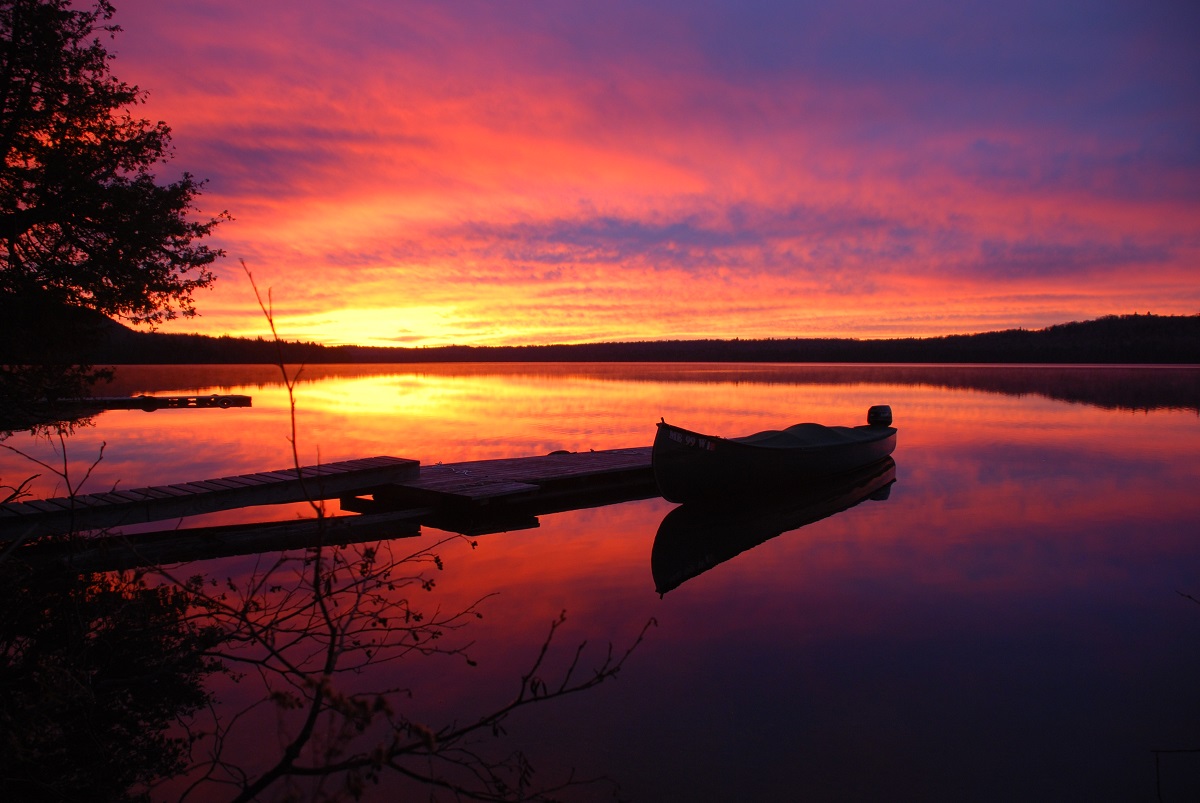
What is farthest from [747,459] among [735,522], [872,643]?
[872,643]

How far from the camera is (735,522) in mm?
13430

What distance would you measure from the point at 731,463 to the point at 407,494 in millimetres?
6472

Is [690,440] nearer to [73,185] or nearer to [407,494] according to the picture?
[407,494]

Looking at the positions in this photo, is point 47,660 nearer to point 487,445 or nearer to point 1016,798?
point 1016,798

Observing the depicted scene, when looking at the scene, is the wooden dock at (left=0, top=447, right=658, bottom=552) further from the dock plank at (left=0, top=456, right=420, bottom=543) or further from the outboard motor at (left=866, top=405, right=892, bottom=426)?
the outboard motor at (left=866, top=405, right=892, bottom=426)

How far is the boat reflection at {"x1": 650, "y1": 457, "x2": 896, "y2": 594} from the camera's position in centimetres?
1077

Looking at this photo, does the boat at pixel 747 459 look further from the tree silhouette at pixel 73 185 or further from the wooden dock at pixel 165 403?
the wooden dock at pixel 165 403

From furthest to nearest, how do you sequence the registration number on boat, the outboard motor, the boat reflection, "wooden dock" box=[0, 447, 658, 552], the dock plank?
the outboard motor, the registration number on boat, the boat reflection, "wooden dock" box=[0, 447, 658, 552], the dock plank

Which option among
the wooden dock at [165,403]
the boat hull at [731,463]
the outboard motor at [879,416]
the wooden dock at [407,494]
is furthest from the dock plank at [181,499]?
the wooden dock at [165,403]

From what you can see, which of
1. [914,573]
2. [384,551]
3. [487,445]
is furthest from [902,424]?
[384,551]

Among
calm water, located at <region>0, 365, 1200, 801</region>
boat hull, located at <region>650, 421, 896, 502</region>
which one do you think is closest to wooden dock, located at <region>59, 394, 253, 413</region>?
calm water, located at <region>0, 365, 1200, 801</region>

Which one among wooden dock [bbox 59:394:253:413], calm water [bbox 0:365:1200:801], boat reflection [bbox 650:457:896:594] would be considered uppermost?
wooden dock [bbox 59:394:253:413]

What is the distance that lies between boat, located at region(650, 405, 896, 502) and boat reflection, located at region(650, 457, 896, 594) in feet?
1.17

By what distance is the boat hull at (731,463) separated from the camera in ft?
43.3
